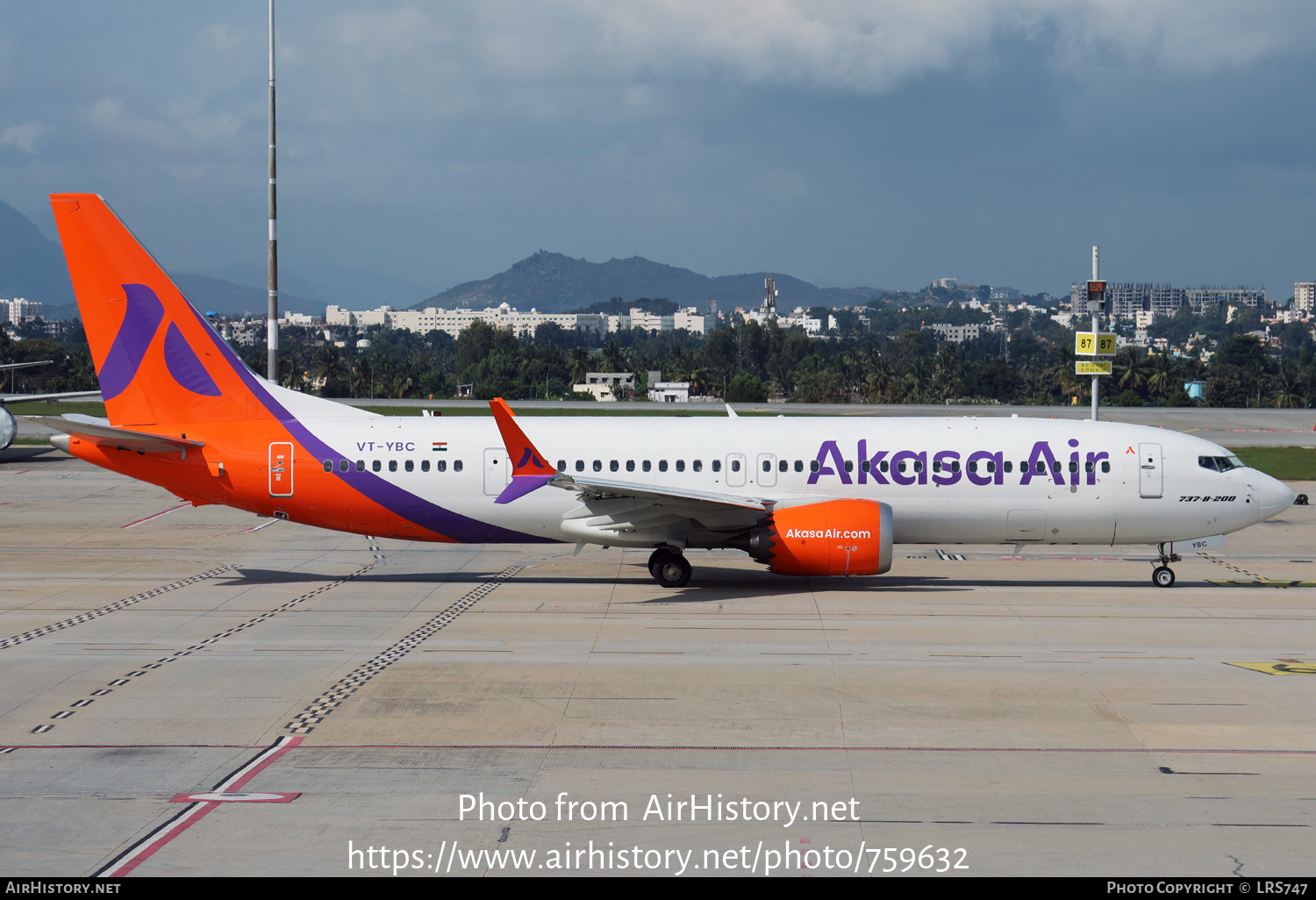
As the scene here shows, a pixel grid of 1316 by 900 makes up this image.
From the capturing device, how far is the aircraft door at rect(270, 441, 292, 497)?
26.5 metres

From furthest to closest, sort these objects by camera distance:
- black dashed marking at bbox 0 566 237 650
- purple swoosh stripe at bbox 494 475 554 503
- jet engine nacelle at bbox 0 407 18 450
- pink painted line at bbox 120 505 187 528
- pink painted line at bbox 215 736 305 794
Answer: jet engine nacelle at bbox 0 407 18 450
pink painted line at bbox 120 505 187 528
purple swoosh stripe at bbox 494 475 554 503
black dashed marking at bbox 0 566 237 650
pink painted line at bbox 215 736 305 794

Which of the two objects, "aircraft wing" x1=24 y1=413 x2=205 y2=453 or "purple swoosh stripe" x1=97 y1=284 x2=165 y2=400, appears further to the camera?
"purple swoosh stripe" x1=97 y1=284 x2=165 y2=400

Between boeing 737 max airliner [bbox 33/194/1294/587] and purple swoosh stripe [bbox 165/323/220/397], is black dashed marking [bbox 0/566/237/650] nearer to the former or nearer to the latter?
boeing 737 max airliner [bbox 33/194/1294/587]

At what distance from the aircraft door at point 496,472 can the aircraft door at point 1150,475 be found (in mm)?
15249

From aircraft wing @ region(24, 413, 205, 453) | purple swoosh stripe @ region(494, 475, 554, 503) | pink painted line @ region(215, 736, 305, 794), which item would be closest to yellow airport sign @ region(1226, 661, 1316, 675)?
purple swoosh stripe @ region(494, 475, 554, 503)

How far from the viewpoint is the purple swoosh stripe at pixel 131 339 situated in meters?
26.5

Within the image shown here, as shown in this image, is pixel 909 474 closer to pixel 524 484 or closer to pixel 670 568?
pixel 670 568

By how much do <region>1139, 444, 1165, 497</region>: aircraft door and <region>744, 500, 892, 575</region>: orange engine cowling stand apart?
647cm

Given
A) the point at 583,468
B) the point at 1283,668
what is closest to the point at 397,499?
the point at 583,468

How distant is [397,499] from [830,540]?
34.4ft

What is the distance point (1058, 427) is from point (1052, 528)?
2640mm

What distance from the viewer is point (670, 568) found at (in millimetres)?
26438
